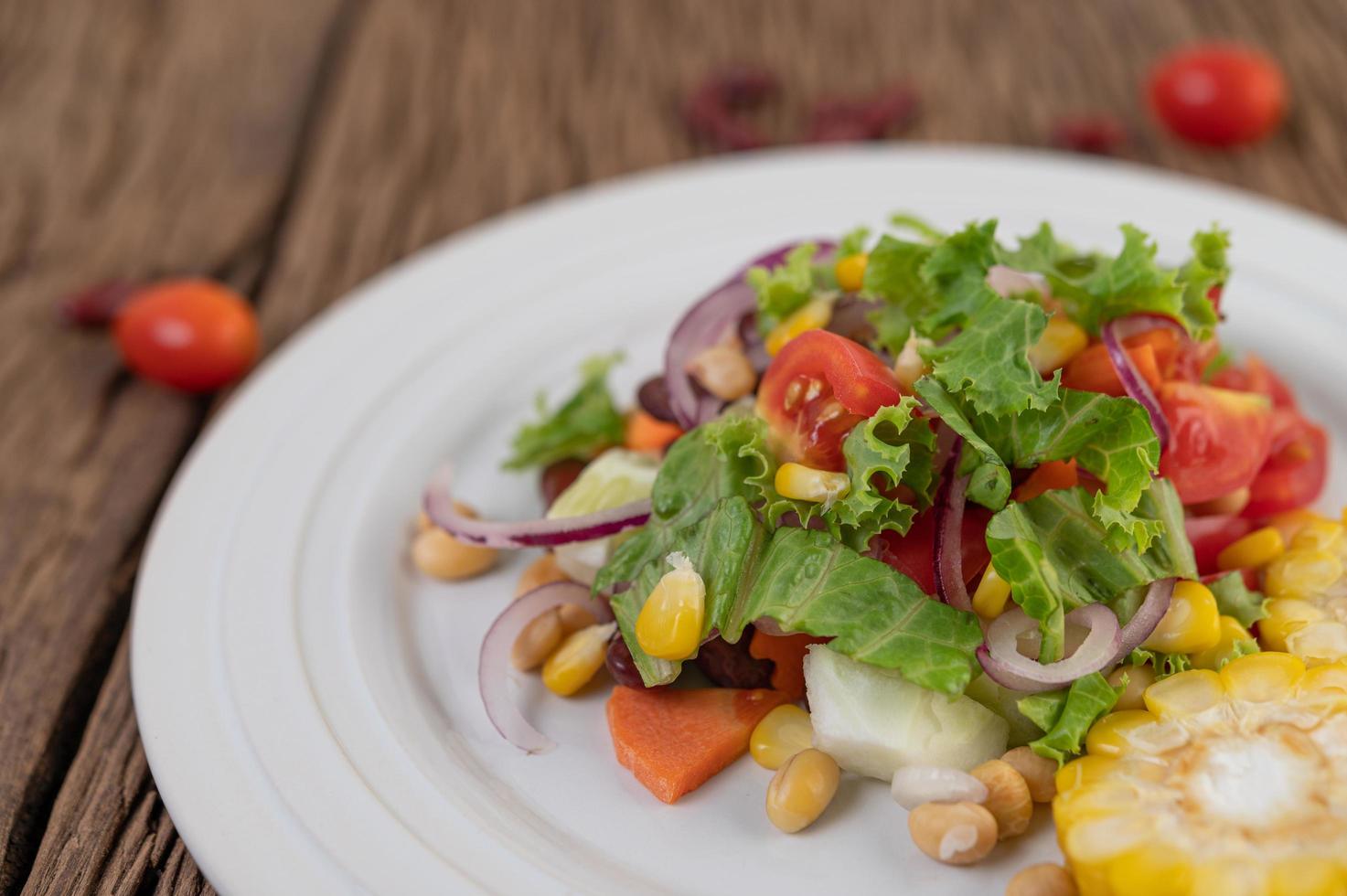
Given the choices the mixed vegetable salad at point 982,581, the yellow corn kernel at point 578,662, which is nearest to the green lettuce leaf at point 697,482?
the mixed vegetable salad at point 982,581

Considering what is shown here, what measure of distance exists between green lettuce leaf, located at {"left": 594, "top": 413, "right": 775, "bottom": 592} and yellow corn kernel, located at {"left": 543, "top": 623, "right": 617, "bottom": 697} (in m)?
0.13

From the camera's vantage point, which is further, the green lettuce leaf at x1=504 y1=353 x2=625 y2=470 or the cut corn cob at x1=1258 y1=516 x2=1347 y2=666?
the green lettuce leaf at x1=504 y1=353 x2=625 y2=470

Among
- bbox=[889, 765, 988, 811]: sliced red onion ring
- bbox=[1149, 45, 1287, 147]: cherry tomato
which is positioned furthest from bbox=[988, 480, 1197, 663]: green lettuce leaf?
bbox=[1149, 45, 1287, 147]: cherry tomato

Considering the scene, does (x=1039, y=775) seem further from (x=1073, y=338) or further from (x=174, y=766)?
(x=174, y=766)

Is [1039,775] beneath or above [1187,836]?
beneath

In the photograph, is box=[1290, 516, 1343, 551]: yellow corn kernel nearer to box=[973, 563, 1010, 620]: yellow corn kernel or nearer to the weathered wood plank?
box=[973, 563, 1010, 620]: yellow corn kernel

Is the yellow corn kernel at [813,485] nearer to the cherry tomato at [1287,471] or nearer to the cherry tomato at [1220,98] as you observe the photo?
the cherry tomato at [1287,471]

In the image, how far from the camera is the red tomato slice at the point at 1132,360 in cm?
335

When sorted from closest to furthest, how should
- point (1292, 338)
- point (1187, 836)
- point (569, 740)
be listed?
point (1187, 836) → point (569, 740) → point (1292, 338)

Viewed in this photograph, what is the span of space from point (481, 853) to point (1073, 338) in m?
1.88

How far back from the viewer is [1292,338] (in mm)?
4410

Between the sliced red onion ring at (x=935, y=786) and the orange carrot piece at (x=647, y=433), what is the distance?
1.33 meters

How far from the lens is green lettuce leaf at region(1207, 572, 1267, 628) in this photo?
3.25 metres

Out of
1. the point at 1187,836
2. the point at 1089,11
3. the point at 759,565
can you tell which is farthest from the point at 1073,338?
the point at 1089,11
